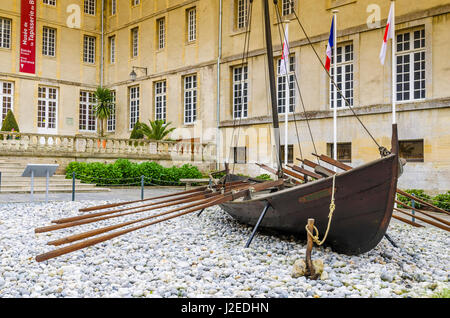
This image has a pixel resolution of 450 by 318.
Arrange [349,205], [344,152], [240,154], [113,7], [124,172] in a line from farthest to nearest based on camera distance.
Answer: [113,7]
[240,154]
[124,172]
[344,152]
[349,205]

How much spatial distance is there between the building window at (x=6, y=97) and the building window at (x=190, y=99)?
11093 millimetres

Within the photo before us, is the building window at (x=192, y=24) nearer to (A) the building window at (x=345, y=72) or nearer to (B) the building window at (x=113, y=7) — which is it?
(B) the building window at (x=113, y=7)

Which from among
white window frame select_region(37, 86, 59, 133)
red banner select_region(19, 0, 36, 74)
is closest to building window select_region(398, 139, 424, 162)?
white window frame select_region(37, 86, 59, 133)

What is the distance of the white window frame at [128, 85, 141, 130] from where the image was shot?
26.2 meters

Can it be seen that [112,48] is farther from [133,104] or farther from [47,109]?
[47,109]

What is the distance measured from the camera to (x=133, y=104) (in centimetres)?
2659

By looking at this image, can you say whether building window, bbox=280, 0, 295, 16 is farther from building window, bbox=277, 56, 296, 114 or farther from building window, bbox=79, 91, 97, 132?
building window, bbox=79, 91, 97, 132

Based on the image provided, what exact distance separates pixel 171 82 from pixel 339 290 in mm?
20721

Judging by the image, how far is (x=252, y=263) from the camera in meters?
5.23

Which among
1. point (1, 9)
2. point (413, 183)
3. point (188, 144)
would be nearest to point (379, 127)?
point (413, 183)

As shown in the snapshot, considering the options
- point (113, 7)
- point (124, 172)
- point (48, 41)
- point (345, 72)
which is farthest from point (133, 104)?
point (345, 72)

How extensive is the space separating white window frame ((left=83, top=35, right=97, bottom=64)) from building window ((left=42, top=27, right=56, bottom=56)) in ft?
6.82

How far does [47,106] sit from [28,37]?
4.40 metres

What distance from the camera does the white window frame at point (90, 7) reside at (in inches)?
1101
